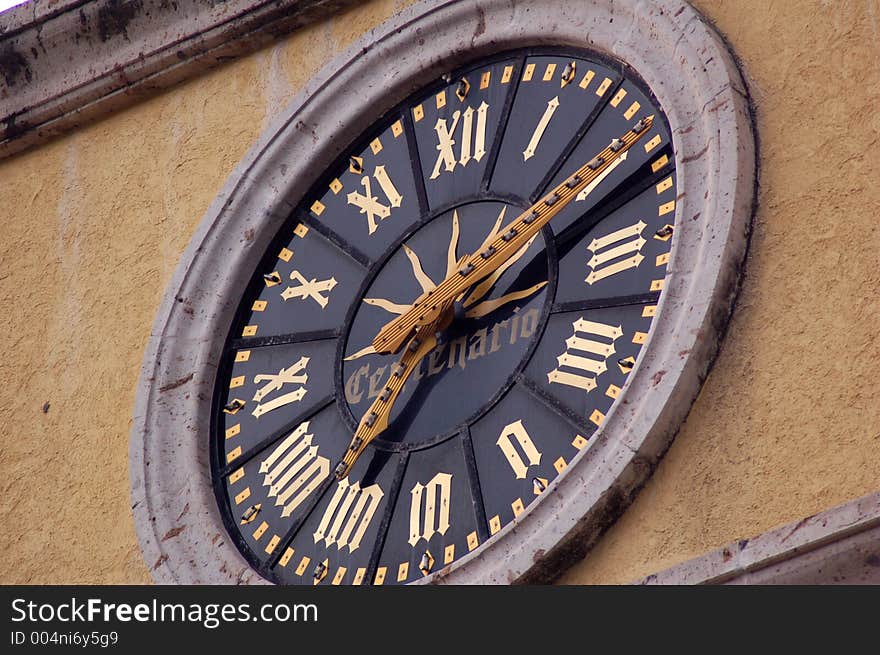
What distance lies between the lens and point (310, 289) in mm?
6836

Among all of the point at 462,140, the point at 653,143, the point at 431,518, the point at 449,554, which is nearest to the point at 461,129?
the point at 462,140

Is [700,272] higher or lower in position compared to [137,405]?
lower

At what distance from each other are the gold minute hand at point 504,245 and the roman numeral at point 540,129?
0.71 feet

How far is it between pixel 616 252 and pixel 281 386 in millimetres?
1054

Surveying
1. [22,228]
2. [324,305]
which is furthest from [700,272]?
[22,228]

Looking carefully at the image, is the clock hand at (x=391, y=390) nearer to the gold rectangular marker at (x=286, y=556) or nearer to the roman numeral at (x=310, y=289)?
the gold rectangular marker at (x=286, y=556)

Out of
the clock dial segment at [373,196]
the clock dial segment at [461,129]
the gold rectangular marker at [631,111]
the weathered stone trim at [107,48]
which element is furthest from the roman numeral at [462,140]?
the weathered stone trim at [107,48]

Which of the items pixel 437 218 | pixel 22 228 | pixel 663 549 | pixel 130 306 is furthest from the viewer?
pixel 22 228

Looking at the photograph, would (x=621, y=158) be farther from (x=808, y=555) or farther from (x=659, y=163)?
(x=808, y=555)

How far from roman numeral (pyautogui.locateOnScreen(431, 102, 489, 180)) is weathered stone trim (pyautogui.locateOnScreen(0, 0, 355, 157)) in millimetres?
659

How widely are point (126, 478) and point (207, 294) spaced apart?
0.56 m

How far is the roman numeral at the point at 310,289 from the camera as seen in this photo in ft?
22.2

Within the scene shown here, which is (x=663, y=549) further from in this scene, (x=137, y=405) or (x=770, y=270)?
(x=137, y=405)

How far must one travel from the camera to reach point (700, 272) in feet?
19.3
